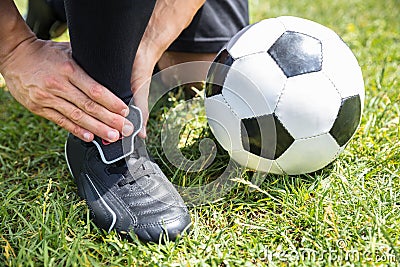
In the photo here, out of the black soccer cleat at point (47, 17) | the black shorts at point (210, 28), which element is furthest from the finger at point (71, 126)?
the black soccer cleat at point (47, 17)

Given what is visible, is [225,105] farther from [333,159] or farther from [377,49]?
[377,49]

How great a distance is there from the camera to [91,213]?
1.67 metres

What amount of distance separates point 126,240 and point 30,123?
3.19 feet

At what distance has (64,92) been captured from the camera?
1.66m

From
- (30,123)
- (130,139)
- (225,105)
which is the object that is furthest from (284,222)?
(30,123)

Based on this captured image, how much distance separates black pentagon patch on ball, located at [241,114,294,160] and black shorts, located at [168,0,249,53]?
0.70 metres

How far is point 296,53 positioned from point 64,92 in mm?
757

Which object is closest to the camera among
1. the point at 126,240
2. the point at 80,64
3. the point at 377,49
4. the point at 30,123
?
the point at 126,240

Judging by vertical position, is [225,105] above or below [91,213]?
above

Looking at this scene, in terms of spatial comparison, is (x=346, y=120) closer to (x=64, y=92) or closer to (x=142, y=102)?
(x=142, y=102)

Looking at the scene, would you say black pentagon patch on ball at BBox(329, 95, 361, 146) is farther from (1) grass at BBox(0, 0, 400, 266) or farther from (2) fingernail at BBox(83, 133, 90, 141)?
(2) fingernail at BBox(83, 133, 90, 141)

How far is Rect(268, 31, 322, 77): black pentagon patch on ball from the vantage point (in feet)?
5.53

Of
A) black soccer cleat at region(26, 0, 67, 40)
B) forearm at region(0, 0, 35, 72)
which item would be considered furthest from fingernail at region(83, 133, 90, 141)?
black soccer cleat at region(26, 0, 67, 40)

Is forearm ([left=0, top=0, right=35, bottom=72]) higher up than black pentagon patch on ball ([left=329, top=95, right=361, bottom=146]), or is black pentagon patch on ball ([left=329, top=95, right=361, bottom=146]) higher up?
forearm ([left=0, top=0, right=35, bottom=72])
